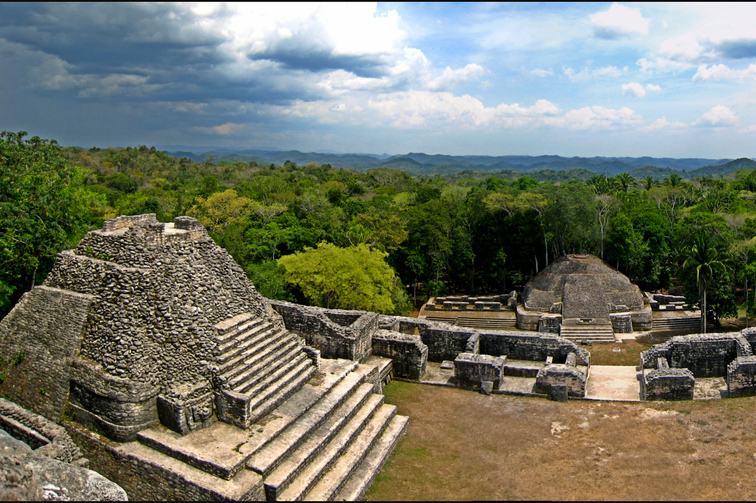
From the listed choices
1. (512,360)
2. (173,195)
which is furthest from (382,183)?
(512,360)

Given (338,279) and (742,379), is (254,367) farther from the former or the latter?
(742,379)

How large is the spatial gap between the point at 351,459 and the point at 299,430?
4.53 ft

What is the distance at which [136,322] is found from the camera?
11258 millimetres

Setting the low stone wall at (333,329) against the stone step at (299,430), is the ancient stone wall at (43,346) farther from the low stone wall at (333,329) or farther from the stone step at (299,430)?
the low stone wall at (333,329)

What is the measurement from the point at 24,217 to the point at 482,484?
16227 millimetres

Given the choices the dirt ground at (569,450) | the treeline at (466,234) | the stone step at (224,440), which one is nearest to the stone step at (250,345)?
the stone step at (224,440)

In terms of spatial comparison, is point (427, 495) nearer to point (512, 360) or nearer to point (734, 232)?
Answer: point (512, 360)

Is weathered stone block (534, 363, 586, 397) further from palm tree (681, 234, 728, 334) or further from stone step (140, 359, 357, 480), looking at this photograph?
palm tree (681, 234, 728, 334)

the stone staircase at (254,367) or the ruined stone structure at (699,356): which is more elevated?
the stone staircase at (254,367)

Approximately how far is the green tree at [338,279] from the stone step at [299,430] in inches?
292

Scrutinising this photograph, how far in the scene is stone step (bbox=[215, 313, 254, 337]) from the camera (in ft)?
38.6

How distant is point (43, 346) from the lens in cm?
1171

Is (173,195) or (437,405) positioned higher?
(173,195)

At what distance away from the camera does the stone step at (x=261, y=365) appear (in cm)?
1105
